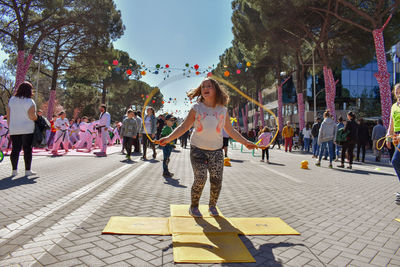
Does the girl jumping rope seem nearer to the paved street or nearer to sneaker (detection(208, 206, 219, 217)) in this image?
sneaker (detection(208, 206, 219, 217))

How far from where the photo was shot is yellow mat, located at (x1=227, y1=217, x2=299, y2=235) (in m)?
3.28

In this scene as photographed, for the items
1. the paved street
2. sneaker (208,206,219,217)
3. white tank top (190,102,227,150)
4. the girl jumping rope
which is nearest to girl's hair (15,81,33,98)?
the paved street

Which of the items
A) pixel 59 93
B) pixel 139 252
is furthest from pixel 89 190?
pixel 59 93

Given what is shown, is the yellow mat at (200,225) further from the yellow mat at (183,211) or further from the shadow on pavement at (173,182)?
the shadow on pavement at (173,182)

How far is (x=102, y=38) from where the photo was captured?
25.7 metres

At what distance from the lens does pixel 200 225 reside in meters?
3.44

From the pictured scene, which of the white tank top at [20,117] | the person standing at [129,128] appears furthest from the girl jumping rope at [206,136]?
the person standing at [129,128]

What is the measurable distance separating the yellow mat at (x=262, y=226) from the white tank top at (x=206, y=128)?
959mm

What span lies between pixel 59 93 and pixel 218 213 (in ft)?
223

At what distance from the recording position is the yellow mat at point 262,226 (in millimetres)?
3275

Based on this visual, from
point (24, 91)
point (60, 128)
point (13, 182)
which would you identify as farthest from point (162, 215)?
point (60, 128)

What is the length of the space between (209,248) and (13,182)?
463cm

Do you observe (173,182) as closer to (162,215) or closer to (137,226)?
(162,215)

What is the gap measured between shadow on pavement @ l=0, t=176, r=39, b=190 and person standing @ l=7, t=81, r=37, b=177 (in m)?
0.49
